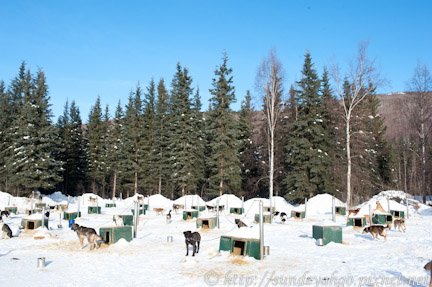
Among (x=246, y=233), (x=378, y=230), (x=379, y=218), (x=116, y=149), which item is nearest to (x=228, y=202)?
(x=379, y=218)

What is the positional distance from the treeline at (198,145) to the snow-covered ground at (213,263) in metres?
18.8

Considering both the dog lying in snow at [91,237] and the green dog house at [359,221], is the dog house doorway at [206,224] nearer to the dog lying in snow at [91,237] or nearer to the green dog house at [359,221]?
the dog lying in snow at [91,237]

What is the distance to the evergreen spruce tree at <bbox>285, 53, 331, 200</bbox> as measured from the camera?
123 ft

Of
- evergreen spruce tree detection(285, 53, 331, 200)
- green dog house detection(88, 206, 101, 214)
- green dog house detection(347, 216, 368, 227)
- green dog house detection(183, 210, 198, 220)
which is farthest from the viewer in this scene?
evergreen spruce tree detection(285, 53, 331, 200)

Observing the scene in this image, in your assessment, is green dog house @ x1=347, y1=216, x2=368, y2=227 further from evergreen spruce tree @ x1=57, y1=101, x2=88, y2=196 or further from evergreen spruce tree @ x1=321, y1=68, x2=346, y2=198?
evergreen spruce tree @ x1=57, y1=101, x2=88, y2=196

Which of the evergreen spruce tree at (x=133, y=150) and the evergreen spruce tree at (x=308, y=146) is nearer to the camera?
the evergreen spruce tree at (x=308, y=146)

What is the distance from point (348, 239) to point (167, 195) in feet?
121

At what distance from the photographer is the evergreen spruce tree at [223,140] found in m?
41.3

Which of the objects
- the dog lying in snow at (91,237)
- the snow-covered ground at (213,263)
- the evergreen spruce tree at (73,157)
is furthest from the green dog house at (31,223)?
the evergreen spruce tree at (73,157)

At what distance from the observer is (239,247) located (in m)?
13.0

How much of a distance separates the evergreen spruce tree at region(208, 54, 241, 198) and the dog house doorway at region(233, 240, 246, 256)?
27.7 m

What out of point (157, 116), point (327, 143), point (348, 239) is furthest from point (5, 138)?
point (348, 239)

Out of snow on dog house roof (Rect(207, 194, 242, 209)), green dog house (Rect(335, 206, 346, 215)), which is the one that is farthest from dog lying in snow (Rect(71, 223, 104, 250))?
green dog house (Rect(335, 206, 346, 215))

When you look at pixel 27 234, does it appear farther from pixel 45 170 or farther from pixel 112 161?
pixel 112 161
